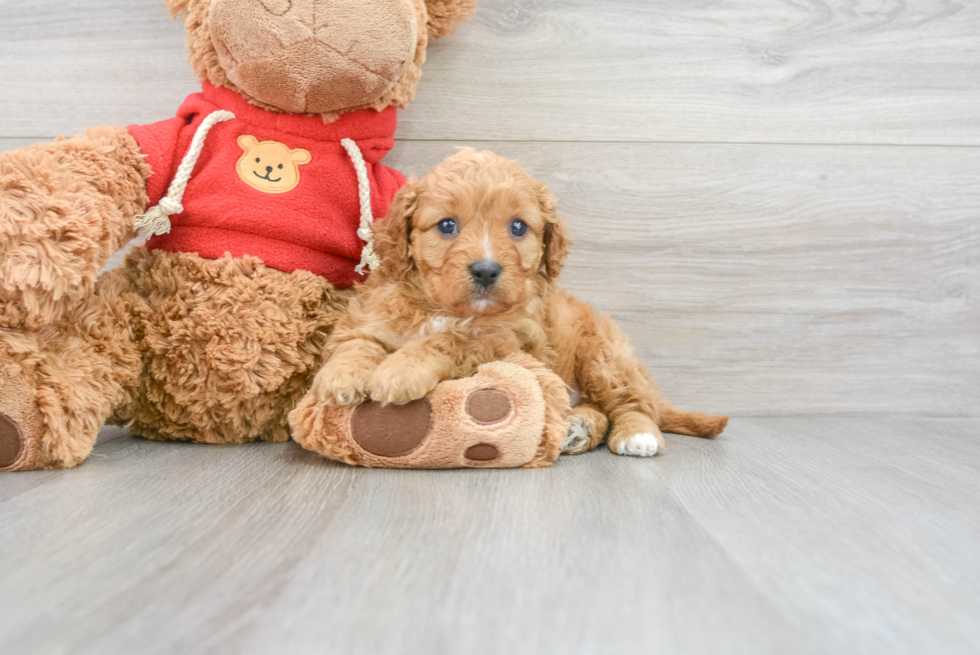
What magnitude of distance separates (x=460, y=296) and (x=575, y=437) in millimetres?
416

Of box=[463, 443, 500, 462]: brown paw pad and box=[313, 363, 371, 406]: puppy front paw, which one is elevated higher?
box=[313, 363, 371, 406]: puppy front paw

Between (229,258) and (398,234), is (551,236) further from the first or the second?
(229,258)

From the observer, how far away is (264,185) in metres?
1.39

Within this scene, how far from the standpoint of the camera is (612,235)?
1875mm

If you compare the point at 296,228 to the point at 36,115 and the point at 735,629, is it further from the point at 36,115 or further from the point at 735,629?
the point at 735,629

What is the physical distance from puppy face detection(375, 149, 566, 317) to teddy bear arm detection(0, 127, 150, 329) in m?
0.49

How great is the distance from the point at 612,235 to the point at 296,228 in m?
0.87

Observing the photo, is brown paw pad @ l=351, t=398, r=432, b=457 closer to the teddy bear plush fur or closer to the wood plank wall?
the teddy bear plush fur

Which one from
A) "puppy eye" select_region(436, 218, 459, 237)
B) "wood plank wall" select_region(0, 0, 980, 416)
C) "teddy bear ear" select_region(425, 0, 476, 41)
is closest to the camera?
"puppy eye" select_region(436, 218, 459, 237)

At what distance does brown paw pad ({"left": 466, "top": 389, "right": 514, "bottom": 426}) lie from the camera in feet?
3.97

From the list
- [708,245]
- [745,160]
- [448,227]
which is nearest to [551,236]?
[448,227]

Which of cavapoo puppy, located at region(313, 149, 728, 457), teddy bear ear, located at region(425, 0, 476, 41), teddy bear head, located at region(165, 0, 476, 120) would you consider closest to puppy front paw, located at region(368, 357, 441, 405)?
cavapoo puppy, located at region(313, 149, 728, 457)

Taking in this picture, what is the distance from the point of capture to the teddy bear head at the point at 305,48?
1.29 m

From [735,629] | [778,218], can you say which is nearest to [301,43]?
[735,629]
